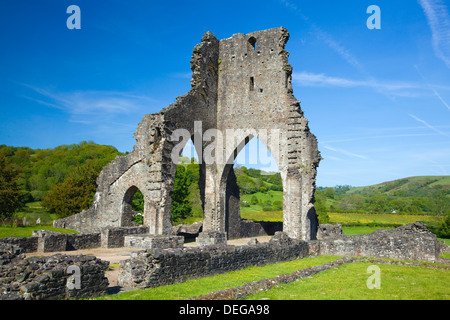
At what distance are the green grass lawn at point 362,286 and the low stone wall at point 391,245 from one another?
10.5ft

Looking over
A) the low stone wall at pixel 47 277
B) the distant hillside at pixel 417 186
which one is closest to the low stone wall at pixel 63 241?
the low stone wall at pixel 47 277

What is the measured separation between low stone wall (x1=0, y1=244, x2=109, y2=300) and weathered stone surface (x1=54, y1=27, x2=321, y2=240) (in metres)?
10.8

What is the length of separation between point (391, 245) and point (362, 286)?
780cm

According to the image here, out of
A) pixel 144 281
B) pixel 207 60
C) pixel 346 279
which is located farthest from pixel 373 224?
pixel 144 281

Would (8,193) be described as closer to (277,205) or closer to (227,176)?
(227,176)

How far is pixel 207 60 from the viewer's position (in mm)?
22375

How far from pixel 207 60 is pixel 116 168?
8.24 meters

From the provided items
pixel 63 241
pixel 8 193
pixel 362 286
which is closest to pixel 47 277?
pixel 362 286

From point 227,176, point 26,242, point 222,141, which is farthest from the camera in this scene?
point 227,176

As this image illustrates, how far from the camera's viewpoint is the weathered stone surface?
18.7 metres

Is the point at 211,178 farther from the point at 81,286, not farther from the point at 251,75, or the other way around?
the point at 81,286

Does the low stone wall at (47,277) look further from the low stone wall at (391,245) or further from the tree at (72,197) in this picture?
the tree at (72,197)

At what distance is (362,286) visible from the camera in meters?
8.61

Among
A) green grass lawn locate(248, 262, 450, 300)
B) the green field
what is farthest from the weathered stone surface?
green grass lawn locate(248, 262, 450, 300)
